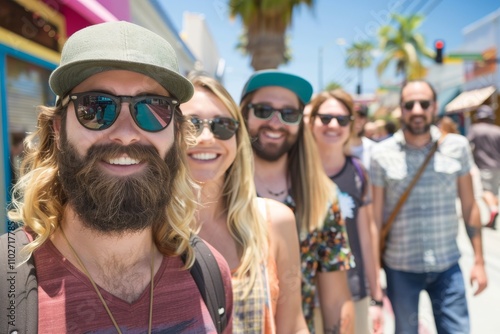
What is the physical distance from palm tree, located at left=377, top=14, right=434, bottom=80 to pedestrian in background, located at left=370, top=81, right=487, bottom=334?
99.8 feet

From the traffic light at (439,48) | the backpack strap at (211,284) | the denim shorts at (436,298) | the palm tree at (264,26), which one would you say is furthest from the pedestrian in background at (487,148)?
the backpack strap at (211,284)

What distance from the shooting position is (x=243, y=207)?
5.84 feet

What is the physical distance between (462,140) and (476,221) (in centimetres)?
67

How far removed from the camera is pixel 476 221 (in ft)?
10.8

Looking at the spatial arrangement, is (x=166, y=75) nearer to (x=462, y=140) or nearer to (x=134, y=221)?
(x=134, y=221)

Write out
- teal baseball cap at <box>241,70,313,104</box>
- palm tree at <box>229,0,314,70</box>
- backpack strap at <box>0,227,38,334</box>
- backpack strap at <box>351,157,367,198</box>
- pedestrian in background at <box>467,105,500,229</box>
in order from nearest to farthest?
backpack strap at <box>0,227,38,334</box> → teal baseball cap at <box>241,70,313,104</box> → backpack strap at <box>351,157,367,198</box> → pedestrian in background at <box>467,105,500,229</box> → palm tree at <box>229,0,314,70</box>

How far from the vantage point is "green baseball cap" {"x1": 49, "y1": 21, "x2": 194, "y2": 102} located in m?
1.11

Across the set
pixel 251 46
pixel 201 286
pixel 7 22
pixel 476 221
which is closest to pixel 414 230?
pixel 476 221

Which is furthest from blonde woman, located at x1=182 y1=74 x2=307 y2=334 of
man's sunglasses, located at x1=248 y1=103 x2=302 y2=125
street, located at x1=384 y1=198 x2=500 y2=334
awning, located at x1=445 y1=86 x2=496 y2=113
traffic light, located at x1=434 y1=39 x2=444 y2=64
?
awning, located at x1=445 y1=86 x2=496 y2=113

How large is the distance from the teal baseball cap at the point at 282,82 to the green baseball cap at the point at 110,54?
1028 mm

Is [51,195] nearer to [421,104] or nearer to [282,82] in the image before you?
[282,82]

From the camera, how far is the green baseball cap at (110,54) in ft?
3.63

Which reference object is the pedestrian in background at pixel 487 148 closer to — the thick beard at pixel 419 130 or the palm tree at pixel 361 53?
the thick beard at pixel 419 130

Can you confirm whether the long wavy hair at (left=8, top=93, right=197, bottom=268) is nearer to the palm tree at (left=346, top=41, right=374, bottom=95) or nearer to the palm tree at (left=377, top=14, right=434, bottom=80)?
the palm tree at (left=377, top=14, right=434, bottom=80)
